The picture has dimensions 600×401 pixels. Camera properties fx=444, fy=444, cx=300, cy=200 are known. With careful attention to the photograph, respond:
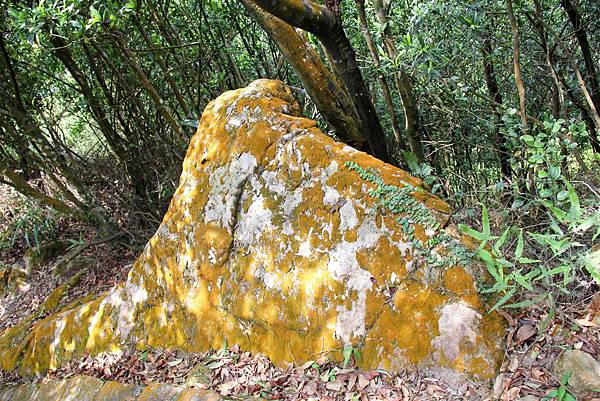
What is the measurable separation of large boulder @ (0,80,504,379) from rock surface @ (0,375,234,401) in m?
0.29

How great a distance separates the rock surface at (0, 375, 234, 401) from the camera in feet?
9.64

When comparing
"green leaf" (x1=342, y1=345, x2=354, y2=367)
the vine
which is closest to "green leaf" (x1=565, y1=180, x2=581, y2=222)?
the vine

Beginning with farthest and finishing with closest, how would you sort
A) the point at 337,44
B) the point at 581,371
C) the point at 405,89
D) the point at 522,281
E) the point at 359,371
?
1. the point at 405,89
2. the point at 337,44
3. the point at 359,371
4. the point at 522,281
5. the point at 581,371

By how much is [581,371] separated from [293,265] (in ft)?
5.38

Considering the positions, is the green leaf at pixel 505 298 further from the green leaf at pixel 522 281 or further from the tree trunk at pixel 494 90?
the tree trunk at pixel 494 90

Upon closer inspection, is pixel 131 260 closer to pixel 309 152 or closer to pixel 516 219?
pixel 309 152

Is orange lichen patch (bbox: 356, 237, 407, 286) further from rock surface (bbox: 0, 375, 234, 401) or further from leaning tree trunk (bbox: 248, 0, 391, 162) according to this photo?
leaning tree trunk (bbox: 248, 0, 391, 162)

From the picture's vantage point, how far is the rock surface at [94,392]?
2939 millimetres

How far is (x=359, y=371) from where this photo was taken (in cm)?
255

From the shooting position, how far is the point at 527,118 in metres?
3.21

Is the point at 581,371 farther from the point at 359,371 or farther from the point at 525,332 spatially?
the point at 359,371

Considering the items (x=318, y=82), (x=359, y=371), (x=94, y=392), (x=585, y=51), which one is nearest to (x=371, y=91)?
(x=318, y=82)

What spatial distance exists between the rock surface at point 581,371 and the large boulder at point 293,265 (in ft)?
0.99

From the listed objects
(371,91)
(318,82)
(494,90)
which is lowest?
(494,90)
